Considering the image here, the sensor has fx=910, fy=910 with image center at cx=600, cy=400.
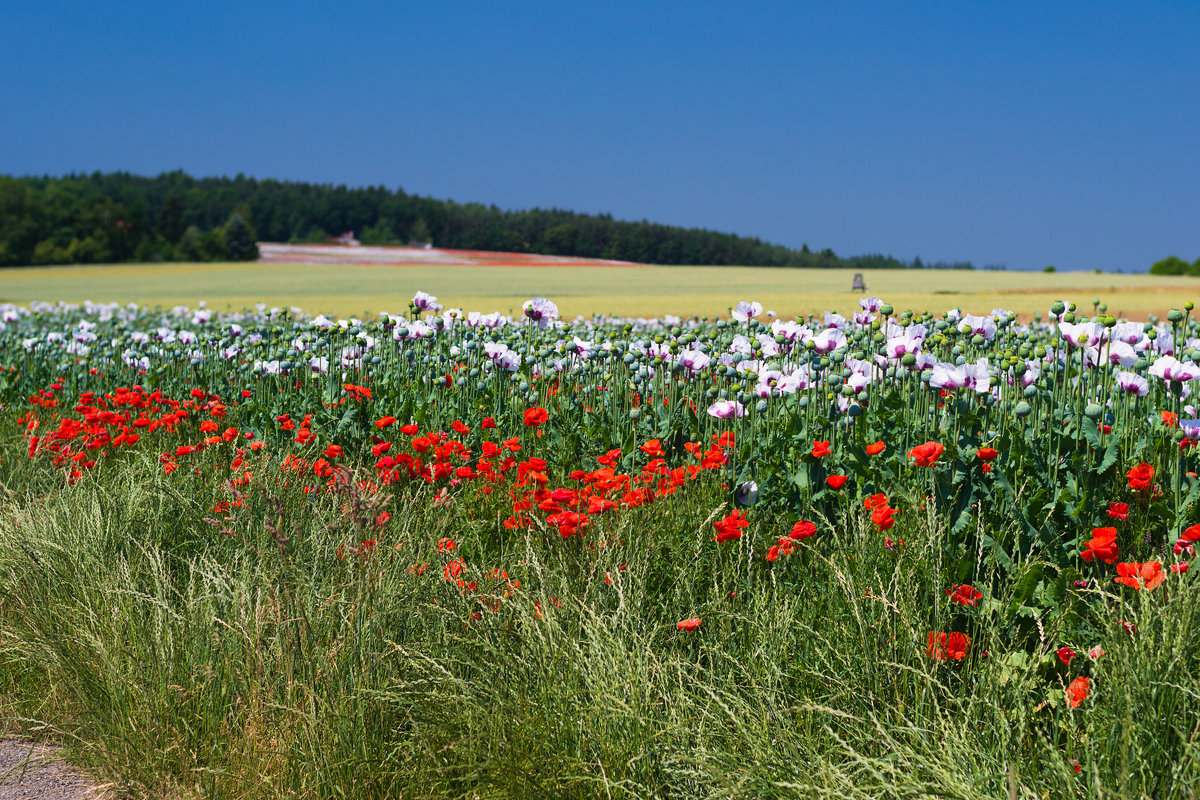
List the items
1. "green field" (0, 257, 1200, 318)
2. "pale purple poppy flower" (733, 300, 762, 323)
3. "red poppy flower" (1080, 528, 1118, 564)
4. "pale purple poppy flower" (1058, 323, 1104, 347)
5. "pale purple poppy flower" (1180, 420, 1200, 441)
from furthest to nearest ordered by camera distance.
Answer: "green field" (0, 257, 1200, 318) < "pale purple poppy flower" (733, 300, 762, 323) < "pale purple poppy flower" (1058, 323, 1104, 347) < "pale purple poppy flower" (1180, 420, 1200, 441) < "red poppy flower" (1080, 528, 1118, 564)

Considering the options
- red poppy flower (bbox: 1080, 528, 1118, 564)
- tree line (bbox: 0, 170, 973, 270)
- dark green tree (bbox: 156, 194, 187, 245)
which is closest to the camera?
red poppy flower (bbox: 1080, 528, 1118, 564)

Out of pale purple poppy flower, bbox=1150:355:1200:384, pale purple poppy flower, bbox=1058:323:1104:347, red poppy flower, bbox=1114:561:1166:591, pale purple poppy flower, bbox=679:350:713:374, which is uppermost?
pale purple poppy flower, bbox=1058:323:1104:347

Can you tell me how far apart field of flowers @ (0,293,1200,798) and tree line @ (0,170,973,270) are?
53.0 metres

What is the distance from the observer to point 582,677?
8.54 feet

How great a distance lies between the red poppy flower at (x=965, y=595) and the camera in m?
2.89

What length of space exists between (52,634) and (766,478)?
2.91 m

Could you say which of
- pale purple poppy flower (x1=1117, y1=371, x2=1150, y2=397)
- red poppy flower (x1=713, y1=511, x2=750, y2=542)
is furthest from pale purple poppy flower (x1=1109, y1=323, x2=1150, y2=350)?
red poppy flower (x1=713, y1=511, x2=750, y2=542)

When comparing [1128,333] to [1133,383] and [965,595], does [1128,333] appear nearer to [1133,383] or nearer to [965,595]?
[1133,383]

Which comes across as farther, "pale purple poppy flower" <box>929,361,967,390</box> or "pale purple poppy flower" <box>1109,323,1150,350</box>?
"pale purple poppy flower" <box>1109,323,1150,350</box>

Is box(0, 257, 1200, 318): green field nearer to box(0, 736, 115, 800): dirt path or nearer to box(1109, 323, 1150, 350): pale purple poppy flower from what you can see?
box(1109, 323, 1150, 350): pale purple poppy flower

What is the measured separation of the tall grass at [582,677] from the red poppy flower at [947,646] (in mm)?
43

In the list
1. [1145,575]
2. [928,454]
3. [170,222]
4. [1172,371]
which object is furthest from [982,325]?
[170,222]

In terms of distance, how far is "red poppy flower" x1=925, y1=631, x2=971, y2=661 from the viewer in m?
2.63

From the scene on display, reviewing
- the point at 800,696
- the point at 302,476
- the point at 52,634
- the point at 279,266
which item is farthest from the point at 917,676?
the point at 279,266
